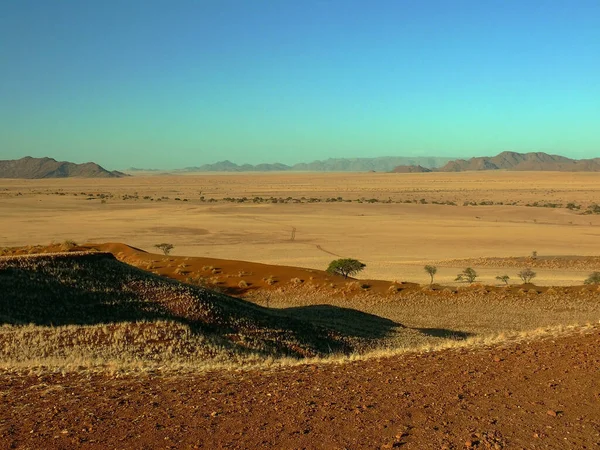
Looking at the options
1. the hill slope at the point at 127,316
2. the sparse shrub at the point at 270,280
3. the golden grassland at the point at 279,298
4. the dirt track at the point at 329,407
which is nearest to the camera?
the dirt track at the point at 329,407

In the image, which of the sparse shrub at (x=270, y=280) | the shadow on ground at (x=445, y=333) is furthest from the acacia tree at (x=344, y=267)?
the shadow on ground at (x=445, y=333)

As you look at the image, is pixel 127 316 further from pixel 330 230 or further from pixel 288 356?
pixel 330 230

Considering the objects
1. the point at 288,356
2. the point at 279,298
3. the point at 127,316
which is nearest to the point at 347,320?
the point at 279,298

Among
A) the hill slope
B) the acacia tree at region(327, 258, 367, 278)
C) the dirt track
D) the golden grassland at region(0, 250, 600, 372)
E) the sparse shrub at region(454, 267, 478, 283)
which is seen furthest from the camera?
the sparse shrub at region(454, 267, 478, 283)

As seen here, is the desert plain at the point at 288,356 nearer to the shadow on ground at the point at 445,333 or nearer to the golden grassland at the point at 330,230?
the shadow on ground at the point at 445,333

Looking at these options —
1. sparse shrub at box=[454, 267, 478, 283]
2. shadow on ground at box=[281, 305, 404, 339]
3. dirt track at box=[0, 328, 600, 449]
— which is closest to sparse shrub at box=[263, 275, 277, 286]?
shadow on ground at box=[281, 305, 404, 339]

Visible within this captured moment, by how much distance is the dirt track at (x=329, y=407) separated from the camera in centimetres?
692

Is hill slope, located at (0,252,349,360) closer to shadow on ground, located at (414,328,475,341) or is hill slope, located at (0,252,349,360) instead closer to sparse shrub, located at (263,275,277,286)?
shadow on ground, located at (414,328,475,341)

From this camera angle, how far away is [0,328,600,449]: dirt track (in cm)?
692

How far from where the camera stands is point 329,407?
792 centimetres

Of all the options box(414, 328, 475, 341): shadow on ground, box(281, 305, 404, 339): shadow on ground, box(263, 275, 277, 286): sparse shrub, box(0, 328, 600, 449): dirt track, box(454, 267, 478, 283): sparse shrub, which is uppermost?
box(0, 328, 600, 449): dirt track

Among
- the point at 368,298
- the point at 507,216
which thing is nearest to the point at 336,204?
the point at 507,216

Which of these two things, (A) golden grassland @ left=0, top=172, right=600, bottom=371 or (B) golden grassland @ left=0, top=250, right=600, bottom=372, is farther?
(A) golden grassland @ left=0, top=172, right=600, bottom=371

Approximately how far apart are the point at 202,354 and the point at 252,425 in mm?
5661
